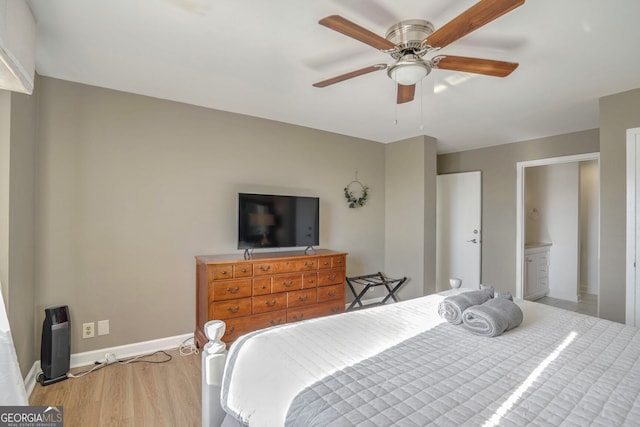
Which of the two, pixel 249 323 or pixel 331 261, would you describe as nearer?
pixel 249 323

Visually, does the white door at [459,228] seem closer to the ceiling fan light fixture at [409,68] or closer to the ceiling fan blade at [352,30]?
the ceiling fan light fixture at [409,68]

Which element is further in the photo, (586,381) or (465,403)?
(586,381)

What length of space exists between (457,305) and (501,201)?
3.33 meters

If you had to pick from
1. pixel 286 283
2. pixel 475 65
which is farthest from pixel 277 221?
pixel 475 65

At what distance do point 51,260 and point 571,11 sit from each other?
12.4 ft

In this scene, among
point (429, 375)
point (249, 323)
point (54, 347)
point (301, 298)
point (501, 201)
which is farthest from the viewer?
point (501, 201)

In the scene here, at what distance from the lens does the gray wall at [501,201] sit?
4.18 m

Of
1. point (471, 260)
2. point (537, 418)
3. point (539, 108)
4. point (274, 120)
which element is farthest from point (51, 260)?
point (471, 260)

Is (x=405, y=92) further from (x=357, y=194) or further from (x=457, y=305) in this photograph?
(x=357, y=194)

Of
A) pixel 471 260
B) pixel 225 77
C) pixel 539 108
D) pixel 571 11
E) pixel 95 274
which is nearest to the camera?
pixel 571 11

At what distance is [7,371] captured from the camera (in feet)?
4.72

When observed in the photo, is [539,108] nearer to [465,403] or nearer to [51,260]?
[465,403]

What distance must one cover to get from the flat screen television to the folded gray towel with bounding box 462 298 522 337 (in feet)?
6.63

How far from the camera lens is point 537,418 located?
0.92 m
